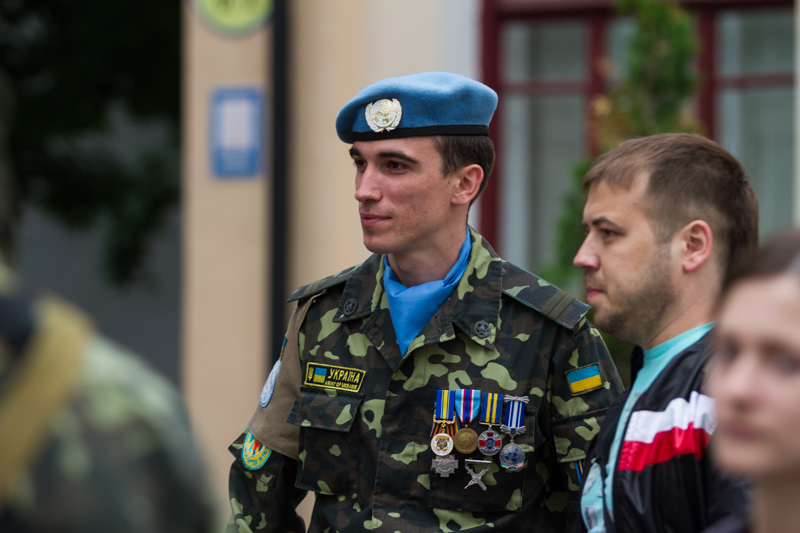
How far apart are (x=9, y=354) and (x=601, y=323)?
125 centimetres

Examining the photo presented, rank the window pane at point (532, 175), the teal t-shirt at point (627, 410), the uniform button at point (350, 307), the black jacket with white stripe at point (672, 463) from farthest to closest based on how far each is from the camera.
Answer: the window pane at point (532, 175) < the uniform button at point (350, 307) < the teal t-shirt at point (627, 410) < the black jacket with white stripe at point (672, 463)

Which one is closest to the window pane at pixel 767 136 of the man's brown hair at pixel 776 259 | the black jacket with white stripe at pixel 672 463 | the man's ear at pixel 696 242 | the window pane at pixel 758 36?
the window pane at pixel 758 36

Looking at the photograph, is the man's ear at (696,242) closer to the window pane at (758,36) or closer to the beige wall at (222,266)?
the beige wall at (222,266)

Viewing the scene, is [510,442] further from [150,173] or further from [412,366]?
[150,173]

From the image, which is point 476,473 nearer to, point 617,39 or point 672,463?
point 672,463

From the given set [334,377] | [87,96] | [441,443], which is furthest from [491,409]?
[87,96]

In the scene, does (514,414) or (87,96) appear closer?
(514,414)

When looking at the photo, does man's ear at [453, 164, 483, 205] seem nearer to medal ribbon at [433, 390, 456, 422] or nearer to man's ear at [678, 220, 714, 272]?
medal ribbon at [433, 390, 456, 422]

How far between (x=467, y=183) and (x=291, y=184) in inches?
125

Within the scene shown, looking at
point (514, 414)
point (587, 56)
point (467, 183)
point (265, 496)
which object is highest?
point (587, 56)

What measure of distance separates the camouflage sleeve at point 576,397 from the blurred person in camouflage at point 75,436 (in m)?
1.32

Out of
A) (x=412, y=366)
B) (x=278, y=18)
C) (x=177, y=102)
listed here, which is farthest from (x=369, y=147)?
(x=177, y=102)

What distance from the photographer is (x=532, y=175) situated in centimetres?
568

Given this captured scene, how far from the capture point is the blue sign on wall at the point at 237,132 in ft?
17.6
